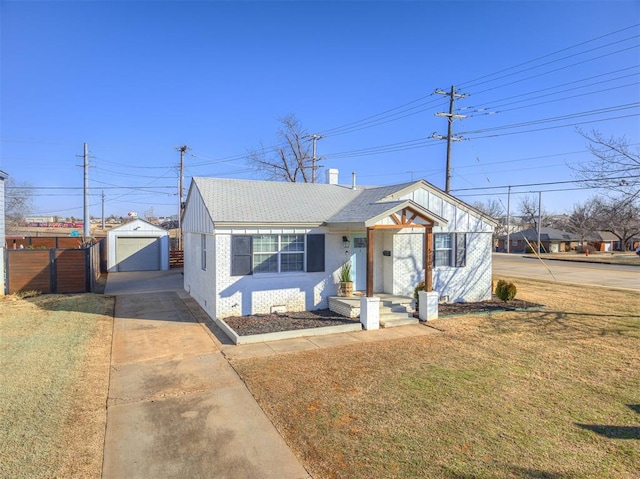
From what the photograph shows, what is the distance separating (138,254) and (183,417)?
69.3ft

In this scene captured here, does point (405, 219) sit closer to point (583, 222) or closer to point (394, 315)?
point (394, 315)

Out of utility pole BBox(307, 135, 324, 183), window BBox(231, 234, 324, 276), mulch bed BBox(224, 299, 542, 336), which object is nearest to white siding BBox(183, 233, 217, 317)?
window BBox(231, 234, 324, 276)

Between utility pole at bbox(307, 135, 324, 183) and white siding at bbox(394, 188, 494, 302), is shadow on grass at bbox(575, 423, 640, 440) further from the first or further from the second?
utility pole at bbox(307, 135, 324, 183)

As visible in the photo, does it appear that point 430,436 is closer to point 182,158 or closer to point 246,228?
point 246,228

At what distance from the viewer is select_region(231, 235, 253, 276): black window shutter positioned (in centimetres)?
1147

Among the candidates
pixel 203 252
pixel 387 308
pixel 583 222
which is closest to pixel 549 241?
pixel 583 222

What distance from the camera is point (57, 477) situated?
434 cm

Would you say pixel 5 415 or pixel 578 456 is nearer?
pixel 578 456

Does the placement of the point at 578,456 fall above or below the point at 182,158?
below

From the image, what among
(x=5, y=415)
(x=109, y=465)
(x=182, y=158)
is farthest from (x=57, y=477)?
(x=182, y=158)

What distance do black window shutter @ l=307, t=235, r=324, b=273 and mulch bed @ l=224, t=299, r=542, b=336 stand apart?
4.37 ft

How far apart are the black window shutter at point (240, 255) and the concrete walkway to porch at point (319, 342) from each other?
2676mm

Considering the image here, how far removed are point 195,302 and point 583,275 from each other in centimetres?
2444

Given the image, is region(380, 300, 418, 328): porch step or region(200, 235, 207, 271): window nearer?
region(380, 300, 418, 328): porch step
